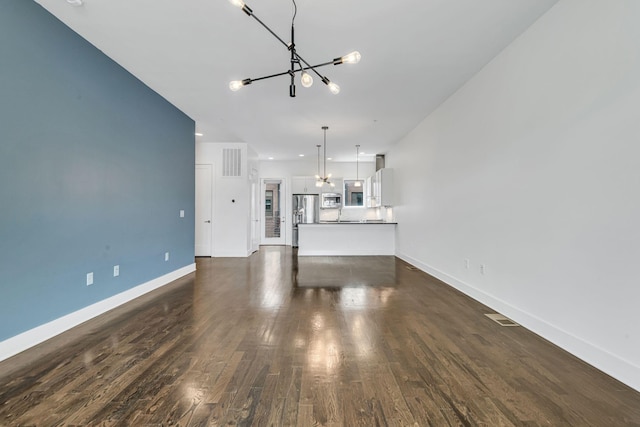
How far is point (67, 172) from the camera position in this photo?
9.48 ft

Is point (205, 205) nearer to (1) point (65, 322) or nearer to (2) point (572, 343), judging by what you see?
(1) point (65, 322)

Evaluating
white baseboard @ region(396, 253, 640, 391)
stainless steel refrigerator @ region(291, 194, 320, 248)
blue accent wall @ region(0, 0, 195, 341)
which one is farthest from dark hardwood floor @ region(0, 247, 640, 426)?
stainless steel refrigerator @ region(291, 194, 320, 248)

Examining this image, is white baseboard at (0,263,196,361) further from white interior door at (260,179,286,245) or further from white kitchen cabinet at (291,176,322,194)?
white kitchen cabinet at (291,176,322,194)

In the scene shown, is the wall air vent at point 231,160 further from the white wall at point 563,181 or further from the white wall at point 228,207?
the white wall at point 563,181

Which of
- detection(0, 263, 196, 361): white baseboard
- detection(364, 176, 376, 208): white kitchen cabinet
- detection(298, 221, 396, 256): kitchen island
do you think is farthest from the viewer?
detection(364, 176, 376, 208): white kitchen cabinet

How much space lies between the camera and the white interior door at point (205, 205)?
7.34 m

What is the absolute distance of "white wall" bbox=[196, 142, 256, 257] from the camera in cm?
731

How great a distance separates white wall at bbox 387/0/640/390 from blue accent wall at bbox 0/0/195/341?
4.52 meters

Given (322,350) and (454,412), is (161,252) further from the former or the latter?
(454,412)

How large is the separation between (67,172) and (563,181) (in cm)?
460

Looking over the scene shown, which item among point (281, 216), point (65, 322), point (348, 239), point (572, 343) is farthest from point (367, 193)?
point (65, 322)

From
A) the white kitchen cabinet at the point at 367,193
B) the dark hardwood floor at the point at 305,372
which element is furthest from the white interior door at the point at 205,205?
the white kitchen cabinet at the point at 367,193

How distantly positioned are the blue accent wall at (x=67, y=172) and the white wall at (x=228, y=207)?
2.87 m

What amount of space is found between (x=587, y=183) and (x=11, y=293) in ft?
15.2
